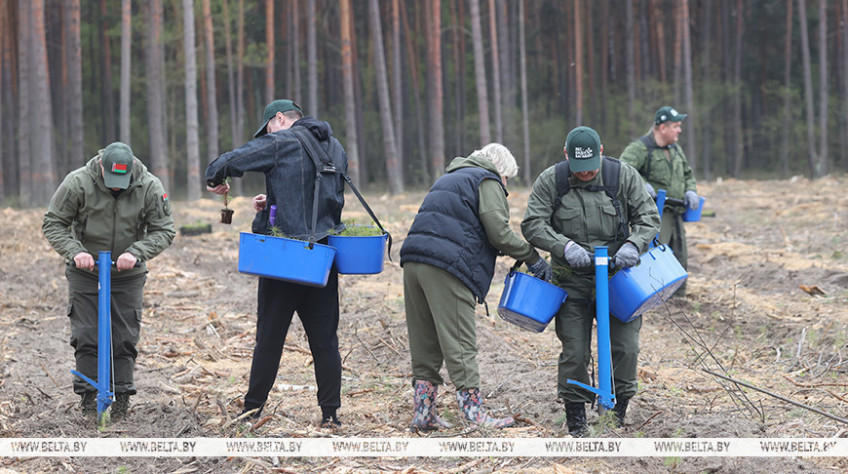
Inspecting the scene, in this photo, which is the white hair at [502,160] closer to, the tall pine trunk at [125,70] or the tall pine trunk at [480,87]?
the tall pine trunk at [480,87]

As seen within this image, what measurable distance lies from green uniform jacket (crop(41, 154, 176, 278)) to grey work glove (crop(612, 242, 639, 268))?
113 inches

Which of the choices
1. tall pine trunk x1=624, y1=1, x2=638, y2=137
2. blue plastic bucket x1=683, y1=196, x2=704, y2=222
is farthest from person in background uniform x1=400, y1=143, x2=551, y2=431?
tall pine trunk x1=624, y1=1, x2=638, y2=137

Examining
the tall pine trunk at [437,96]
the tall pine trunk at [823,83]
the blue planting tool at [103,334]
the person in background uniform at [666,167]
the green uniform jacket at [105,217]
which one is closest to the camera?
the blue planting tool at [103,334]

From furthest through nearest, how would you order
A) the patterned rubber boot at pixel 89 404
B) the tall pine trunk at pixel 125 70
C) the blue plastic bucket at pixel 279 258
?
the tall pine trunk at pixel 125 70
the patterned rubber boot at pixel 89 404
the blue plastic bucket at pixel 279 258

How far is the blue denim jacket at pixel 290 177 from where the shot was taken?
15.8 feet

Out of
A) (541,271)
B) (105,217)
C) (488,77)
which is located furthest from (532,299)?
(488,77)

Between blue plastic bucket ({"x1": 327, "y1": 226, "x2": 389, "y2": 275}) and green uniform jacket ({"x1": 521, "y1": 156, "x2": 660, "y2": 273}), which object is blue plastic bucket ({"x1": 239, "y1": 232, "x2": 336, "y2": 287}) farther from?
green uniform jacket ({"x1": 521, "y1": 156, "x2": 660, "y2": 273})

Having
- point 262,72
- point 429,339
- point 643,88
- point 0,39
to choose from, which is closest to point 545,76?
point 643,88

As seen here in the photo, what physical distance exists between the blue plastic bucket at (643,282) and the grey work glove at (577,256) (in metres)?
0.20

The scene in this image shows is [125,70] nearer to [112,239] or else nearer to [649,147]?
[649,147]

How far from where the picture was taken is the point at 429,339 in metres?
5.25

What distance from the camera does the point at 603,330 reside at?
4.82 meters

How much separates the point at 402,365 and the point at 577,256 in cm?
294

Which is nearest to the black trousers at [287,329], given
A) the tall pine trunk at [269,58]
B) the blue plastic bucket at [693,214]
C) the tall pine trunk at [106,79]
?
the blue plastic bucket at [693,214]
